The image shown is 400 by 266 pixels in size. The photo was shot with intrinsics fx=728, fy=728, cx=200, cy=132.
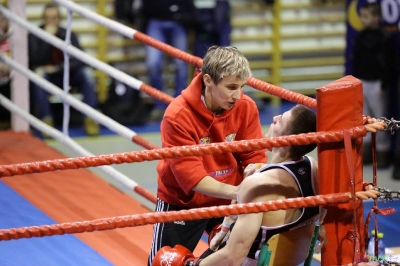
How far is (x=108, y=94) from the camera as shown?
8086 millimetres

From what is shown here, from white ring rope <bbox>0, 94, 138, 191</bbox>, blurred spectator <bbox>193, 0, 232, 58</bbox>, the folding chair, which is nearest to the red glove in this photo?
the folding chair

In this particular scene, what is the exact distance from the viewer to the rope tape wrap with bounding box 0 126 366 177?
7.57 ft

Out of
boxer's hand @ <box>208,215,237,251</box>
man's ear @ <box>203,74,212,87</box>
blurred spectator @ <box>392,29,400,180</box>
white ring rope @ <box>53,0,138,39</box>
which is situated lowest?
blurred spectator @ <box>392,29,400,180</box>

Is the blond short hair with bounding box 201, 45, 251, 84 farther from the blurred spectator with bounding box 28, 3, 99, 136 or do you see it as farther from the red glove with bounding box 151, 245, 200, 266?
the blurred spectator with bounding box 28, 3, 99, 136

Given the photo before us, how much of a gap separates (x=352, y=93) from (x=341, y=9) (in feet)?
25.6

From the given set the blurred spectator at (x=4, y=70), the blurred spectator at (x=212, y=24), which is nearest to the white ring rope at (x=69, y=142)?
the blurred spectator at (x=4, y=70)

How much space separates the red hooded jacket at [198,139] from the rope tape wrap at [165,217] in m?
0.43

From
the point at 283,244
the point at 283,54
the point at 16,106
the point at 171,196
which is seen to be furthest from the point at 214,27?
the point at 283,244

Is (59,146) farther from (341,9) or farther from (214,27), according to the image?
(341,9)

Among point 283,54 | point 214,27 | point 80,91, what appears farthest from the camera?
point 283,54

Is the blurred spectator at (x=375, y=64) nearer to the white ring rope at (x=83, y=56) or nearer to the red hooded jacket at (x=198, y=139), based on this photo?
the white ring rope at (x=83, y=56)

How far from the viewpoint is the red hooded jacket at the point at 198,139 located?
280 cm

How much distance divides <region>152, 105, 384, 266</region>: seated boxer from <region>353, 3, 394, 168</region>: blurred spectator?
13.6ft

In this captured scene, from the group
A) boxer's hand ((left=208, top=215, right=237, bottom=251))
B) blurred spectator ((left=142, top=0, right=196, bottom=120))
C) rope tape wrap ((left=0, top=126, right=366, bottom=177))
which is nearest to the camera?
rope tape wrap ((left=0, top=126, right=366, bottom=177))
